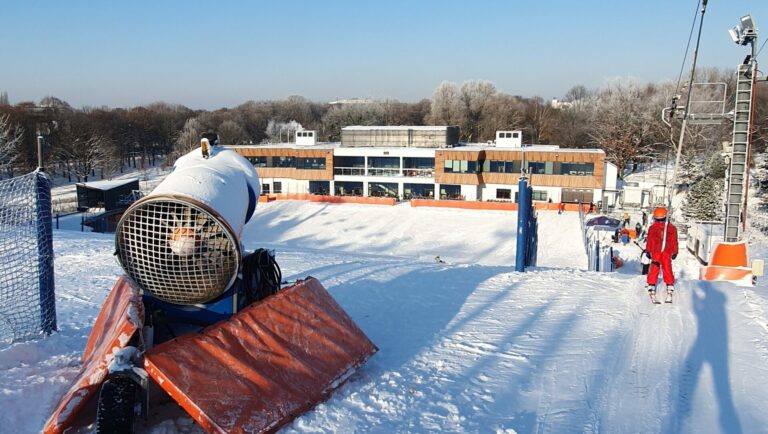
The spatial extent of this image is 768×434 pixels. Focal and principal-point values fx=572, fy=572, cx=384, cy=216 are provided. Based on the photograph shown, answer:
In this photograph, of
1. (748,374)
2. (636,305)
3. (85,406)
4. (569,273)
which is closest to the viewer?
(85,406)

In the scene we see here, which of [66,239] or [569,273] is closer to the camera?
[569,273]

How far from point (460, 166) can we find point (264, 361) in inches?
1493

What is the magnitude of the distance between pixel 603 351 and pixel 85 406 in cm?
520

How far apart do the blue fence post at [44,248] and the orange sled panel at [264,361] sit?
2689mm

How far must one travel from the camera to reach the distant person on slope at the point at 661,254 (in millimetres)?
8430

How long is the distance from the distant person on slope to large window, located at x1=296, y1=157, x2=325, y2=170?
3886cm

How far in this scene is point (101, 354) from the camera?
187 inches

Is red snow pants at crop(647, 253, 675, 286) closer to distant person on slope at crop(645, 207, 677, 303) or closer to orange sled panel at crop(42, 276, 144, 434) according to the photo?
distant person on slope at crop(645, 207, 677, 303)

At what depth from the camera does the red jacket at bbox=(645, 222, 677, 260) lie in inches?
336

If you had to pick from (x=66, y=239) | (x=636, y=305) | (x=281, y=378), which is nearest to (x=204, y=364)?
(x=281, y=378)

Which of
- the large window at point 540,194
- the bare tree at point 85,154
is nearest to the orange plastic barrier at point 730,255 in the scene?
the large window at point 540,194

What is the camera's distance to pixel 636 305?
27.1ft

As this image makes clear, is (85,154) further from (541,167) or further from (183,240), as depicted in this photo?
(183,240)

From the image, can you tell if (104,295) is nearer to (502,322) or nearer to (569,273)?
(502,322)
